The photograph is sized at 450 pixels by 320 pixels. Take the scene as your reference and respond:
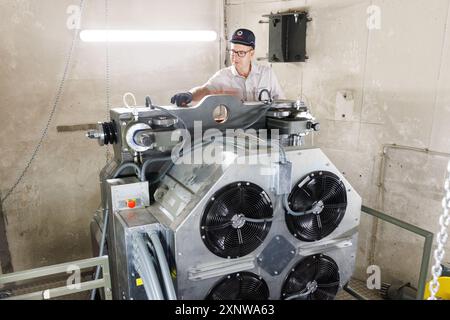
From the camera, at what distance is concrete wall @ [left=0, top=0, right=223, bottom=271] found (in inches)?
132

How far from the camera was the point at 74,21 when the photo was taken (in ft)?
11.4

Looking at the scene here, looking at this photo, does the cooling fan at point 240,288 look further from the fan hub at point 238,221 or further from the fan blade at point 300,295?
the fan hub at point 238,221

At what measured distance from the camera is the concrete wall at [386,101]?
9.31 feet

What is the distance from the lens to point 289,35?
3.64 m

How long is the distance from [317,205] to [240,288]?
55 cm

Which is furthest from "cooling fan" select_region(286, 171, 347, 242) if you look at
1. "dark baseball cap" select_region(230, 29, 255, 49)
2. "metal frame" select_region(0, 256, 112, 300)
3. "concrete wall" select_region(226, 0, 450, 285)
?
"dark baseball cap" select_region(230, 29, 255, 49)

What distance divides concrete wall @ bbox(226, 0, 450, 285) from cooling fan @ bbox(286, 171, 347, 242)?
4.31 ft

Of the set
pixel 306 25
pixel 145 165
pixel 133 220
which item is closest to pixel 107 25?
pixel 306 25

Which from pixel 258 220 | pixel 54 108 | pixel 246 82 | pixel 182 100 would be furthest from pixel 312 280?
pixel 54 108

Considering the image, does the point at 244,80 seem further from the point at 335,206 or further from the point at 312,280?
the point at 312,280

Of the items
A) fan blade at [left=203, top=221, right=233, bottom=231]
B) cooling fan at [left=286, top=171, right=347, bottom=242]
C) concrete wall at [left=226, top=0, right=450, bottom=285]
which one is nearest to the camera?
fan blade at [left=203, top=221, right=233, bottom=231]

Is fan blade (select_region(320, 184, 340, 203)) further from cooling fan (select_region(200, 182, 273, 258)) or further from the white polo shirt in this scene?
the white polo shirt

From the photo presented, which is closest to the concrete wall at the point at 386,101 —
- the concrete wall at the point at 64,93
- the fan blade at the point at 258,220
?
the concrete wall at the point at 64,93

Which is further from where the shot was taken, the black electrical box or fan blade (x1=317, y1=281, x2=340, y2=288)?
the black electrical box
